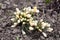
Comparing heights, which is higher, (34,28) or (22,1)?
(22,1)

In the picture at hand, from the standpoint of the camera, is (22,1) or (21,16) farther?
(22,1)

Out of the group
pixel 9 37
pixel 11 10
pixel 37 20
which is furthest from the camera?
pixel 11 10

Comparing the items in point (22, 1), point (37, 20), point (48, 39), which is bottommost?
point (48, 39)

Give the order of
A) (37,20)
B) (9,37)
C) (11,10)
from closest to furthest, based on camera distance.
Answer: (9,37)
(37,20)
(11,10)

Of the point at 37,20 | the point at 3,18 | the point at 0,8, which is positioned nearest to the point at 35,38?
the point at 37,20

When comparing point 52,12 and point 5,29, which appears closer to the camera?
point 5,29

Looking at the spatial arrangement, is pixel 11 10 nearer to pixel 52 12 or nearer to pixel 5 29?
pixel 5 29

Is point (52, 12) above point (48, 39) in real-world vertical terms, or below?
above

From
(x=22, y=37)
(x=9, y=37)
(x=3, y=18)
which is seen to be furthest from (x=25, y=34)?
(x=3, y=18)

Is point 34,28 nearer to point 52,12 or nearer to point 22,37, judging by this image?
point 22,37
